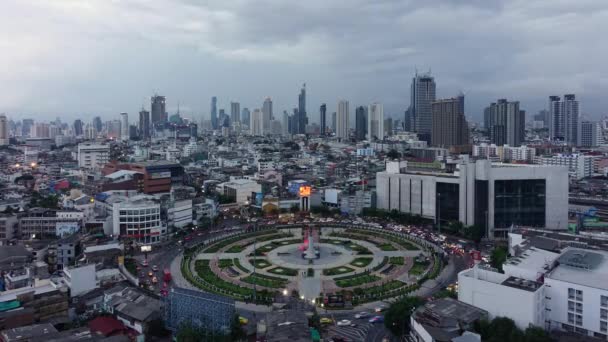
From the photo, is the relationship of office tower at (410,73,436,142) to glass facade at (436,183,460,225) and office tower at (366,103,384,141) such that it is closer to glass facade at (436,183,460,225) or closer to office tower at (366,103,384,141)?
office tower at (366,103,384,141)

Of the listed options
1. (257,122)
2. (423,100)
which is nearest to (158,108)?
(257,122)

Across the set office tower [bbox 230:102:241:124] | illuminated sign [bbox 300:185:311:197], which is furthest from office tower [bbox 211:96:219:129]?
illuminated sign [bbox 300:185:311:197]

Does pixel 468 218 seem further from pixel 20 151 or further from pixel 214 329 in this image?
pixel 20 151

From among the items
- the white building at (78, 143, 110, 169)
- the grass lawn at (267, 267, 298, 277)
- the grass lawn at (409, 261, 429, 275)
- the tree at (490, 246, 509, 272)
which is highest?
the white building at (78, 143, 110, 169)

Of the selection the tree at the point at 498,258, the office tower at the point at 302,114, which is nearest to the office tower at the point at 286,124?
the office tower at the point at 302,114

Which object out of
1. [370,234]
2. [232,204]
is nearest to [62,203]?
[232,204]

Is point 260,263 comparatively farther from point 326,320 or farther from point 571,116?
point 571,116

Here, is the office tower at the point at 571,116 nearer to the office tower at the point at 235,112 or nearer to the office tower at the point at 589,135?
the office tower at the point at 589,135
